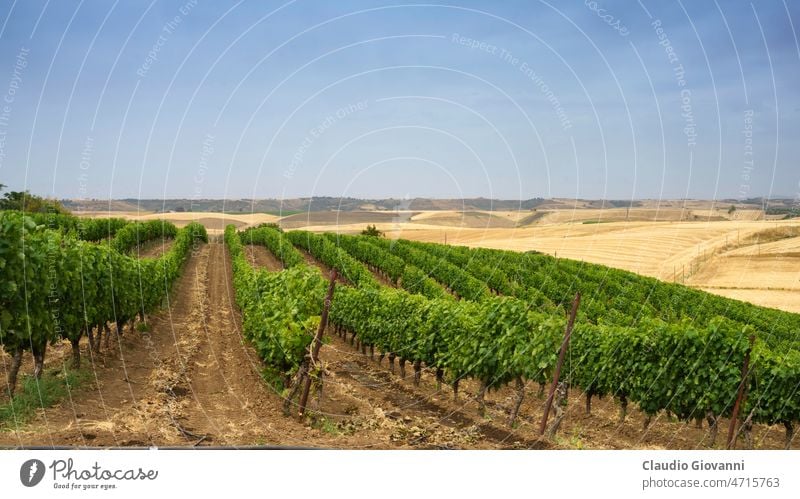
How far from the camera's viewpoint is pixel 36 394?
14094 mm

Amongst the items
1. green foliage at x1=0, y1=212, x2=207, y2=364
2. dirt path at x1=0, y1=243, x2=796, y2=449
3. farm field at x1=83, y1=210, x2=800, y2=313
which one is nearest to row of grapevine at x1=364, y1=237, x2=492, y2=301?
farm field at x1=83, y1=210, x2=800, y2=313

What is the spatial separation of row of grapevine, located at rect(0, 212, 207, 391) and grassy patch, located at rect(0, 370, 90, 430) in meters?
0.45

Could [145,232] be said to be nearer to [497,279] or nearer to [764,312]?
[497,279]

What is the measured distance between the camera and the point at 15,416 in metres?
12.0

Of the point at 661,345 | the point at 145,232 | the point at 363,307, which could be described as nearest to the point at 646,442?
the point at 661,345

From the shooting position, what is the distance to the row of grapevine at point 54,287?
11.6m

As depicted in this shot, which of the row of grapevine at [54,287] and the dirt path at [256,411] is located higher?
the row of grapevine at [54,287]

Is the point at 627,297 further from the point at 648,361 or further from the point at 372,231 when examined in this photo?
the point at 372,231

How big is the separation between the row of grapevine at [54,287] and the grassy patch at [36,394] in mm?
445

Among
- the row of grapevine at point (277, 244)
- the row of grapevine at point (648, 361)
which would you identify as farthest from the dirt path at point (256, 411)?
the row of grapevine at point (277, 244)

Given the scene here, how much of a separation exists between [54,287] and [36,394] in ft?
11.5

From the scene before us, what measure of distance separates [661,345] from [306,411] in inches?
423

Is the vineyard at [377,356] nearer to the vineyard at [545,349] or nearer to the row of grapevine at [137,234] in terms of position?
the vineyard at [545,349]

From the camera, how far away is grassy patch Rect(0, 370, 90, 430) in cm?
1223
